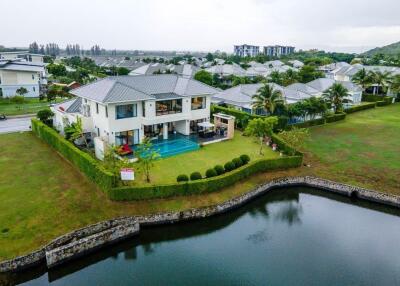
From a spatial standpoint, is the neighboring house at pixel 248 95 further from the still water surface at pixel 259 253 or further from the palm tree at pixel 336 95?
the still water surface at pixel 259 253

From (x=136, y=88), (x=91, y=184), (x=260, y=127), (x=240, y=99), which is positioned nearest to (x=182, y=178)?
(x=91, y=184)

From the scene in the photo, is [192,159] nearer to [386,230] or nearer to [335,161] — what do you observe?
[335,161]

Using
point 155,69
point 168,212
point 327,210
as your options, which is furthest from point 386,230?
point 155,69

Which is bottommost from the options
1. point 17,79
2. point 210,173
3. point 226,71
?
point 210,173

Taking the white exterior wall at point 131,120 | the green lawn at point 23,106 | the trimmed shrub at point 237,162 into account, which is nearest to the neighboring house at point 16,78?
the green lawn at point 23,106

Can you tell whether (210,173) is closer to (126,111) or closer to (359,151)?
(126,111)

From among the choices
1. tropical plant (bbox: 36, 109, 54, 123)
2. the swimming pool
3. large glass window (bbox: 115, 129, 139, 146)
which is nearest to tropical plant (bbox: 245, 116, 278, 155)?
the swimming pool
